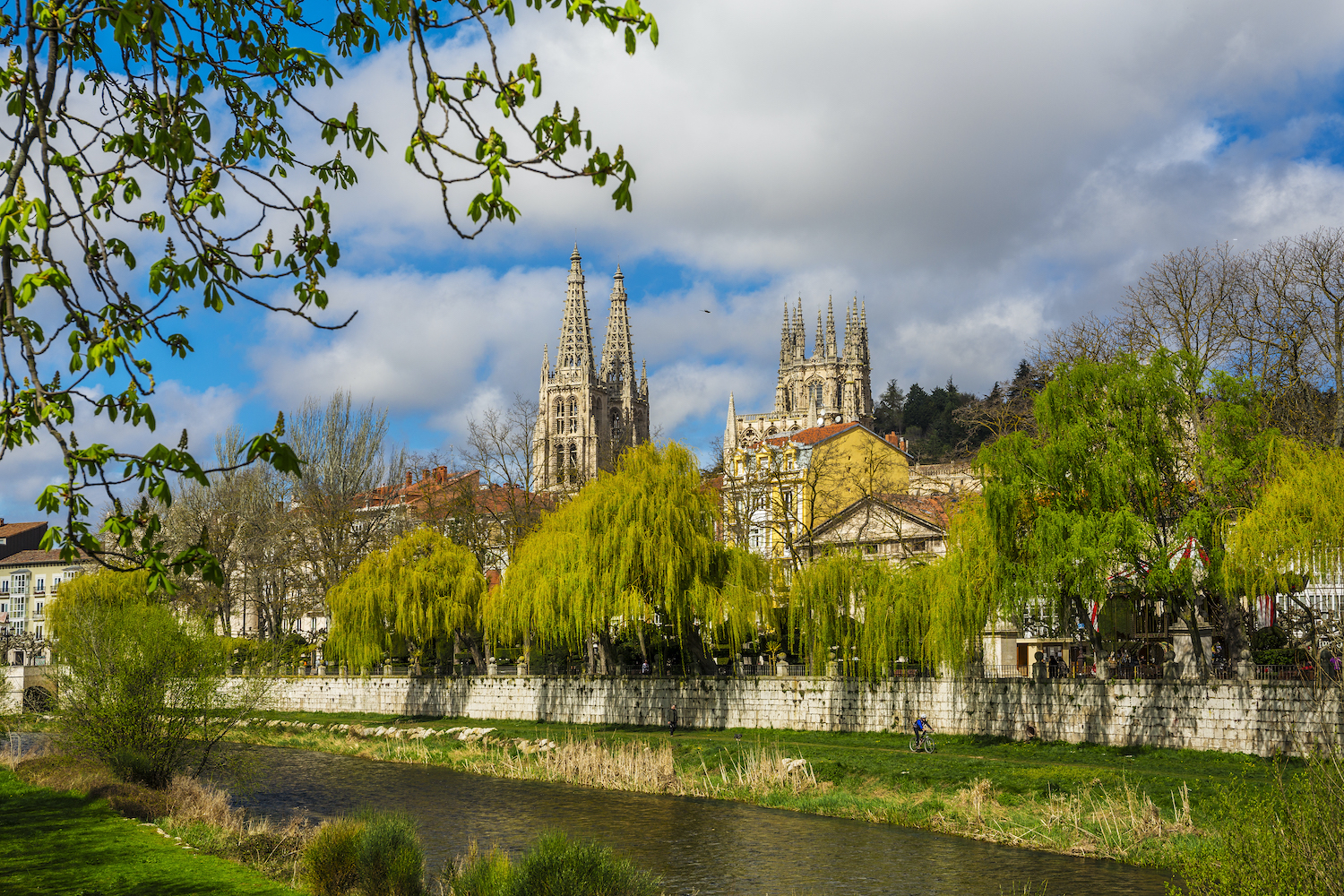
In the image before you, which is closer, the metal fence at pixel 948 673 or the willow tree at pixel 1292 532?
the willow tree at pixel 1292 532

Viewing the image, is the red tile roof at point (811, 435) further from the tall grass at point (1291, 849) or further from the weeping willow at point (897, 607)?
the tall grass at point (1291, 849)

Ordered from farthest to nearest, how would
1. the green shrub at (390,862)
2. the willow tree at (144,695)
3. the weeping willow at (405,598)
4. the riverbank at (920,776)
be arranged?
the weeping willow at (405,598), the willow tree at (144,695), the riverbank at (920,776), the green shrub at (390,862)

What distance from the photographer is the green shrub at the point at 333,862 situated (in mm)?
12961

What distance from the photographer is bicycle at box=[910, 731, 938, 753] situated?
25.9 meters

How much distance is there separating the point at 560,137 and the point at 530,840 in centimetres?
1607

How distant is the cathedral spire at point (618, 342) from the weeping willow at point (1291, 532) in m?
120

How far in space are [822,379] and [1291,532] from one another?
4799 inches

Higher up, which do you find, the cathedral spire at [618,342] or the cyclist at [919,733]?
the cathedral spire at [618,342]

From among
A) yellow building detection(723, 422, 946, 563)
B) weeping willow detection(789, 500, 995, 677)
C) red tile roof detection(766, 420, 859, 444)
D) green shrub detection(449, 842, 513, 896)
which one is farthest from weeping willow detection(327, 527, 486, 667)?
red tile roof detection(766, 420, 859, 444)

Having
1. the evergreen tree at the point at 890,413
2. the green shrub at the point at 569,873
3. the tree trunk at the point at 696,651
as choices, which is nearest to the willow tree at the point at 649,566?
the tree trunk at the point at 696,651

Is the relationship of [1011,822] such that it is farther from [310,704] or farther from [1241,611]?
[310,704]

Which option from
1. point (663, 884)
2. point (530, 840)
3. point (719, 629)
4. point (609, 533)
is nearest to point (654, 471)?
point (609, 533)

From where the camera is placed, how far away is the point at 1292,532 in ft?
71.0

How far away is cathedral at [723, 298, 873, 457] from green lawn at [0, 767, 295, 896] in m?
120
